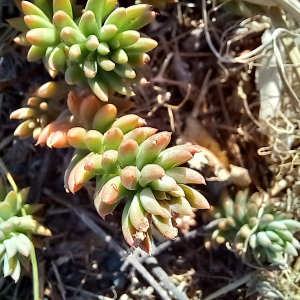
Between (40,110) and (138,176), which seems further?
(40,110)

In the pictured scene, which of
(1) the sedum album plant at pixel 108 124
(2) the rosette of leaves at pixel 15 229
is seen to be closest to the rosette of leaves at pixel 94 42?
(1) the sedum album plant at pixel 108 124

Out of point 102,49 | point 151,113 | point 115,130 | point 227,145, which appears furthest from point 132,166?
point 227,145

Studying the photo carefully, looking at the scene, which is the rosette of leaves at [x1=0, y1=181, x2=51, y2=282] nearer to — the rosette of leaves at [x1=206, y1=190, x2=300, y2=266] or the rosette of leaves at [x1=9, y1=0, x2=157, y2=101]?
the rosette of leaves at [x1=9, y1=0, x2=157, y2=101]

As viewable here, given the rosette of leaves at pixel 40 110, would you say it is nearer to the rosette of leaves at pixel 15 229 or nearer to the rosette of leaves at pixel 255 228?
the rosette of leaves at pixel 15 229

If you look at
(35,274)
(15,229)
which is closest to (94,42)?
(15,229)

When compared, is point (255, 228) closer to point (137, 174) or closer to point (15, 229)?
point (137, 174)

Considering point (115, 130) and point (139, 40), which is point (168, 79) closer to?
point (139, 40)
